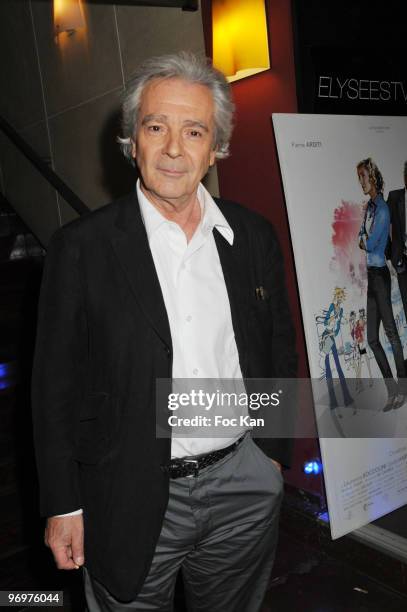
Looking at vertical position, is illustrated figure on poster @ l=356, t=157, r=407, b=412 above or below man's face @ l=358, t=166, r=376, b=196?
below

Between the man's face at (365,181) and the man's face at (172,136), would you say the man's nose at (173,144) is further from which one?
the man's face at (365,181)

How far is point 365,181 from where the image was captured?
2.38 m

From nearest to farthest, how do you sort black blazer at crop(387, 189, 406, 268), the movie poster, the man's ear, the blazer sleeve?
1. the blazer sleeve
2. the man's ear
3. the movie poster
4. black blazer at crop(387, 189, 406, 268)

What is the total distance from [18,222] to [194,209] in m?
3.94

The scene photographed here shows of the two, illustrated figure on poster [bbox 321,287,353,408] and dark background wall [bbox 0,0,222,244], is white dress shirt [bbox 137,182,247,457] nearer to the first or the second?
illustrated figure on poster [bbox 321,287,353,408]

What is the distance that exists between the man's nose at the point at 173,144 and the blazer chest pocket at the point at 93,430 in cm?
64

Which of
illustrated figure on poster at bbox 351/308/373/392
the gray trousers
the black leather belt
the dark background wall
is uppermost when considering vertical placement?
the dark background wall

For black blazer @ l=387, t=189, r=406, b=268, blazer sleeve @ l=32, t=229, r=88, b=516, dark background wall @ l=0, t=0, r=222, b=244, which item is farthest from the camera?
dark background wall @ l=0, t=0, r=222, b=244

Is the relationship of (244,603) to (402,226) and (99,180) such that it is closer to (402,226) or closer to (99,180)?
(402,226)

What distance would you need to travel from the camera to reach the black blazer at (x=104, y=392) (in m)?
1.34

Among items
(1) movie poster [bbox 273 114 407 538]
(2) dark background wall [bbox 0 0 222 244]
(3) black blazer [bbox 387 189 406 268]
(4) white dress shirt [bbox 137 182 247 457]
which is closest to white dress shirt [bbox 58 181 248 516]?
(4) white dress shirt [bbox 137 182 247 457]

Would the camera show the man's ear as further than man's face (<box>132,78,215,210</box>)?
Yes

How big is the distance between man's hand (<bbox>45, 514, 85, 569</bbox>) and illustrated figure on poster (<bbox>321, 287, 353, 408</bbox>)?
1.22 meters

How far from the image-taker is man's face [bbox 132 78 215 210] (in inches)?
56.3
